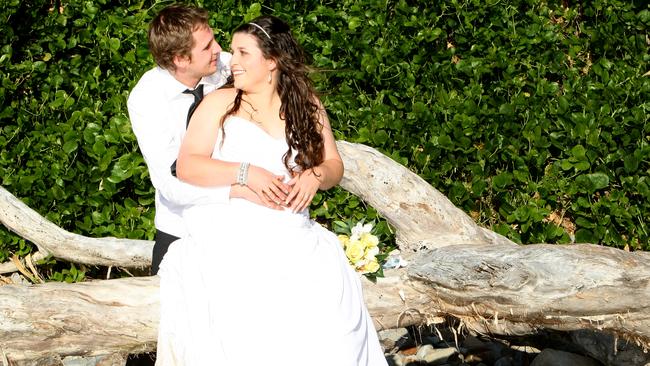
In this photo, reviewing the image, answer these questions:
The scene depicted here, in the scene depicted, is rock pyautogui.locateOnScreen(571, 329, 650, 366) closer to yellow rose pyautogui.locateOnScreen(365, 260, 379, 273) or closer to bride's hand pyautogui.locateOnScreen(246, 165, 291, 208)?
yellow rose pyautogui.locateOnScreen(365, 260, 379, 273)

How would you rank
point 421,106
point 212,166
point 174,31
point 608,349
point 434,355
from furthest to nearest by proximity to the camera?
point 421,106 → point 434,355 → point 608,349 → point 174,31 → point 212,166

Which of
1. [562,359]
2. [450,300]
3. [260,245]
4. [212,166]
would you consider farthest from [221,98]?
[562,359]

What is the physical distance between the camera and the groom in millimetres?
4344

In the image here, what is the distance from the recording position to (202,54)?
4.37 m

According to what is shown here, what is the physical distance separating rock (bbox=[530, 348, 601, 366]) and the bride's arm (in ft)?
7.26

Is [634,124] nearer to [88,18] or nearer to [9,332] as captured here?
[88,18]

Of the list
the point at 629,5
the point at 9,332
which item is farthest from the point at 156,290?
the point at 629,5

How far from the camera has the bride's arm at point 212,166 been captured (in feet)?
13.0

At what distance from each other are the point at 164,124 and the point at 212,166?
1.79ft

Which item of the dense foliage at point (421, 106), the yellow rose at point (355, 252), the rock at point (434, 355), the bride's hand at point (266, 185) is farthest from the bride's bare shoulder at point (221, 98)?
the rock at point (434, 355)

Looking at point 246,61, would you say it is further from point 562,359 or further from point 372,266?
point 562,359

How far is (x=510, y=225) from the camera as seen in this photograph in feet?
20.9

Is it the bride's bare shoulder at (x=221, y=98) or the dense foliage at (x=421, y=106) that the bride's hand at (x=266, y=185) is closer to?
the bride's bare shoulder at (x=221, y=98)

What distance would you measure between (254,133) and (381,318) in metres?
1.09
